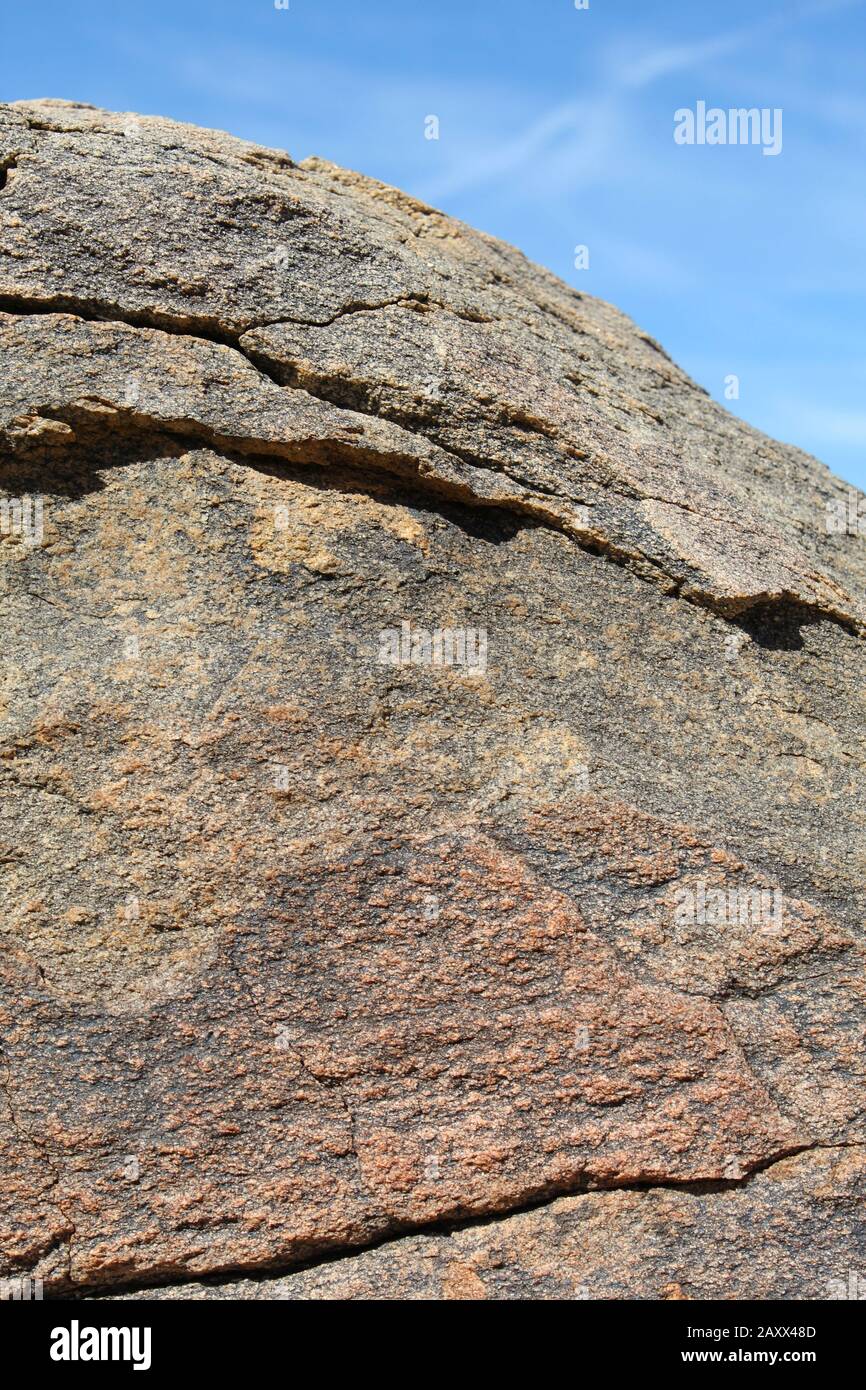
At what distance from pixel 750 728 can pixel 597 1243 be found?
1.89 meters

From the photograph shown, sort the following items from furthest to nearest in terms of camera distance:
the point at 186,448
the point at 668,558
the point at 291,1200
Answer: the point at 668,558 → the point at 186,448 → the point at 291,1200

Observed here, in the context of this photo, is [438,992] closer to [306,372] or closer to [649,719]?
[649,719]

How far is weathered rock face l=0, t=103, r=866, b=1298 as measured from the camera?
3.52m

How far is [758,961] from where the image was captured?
3.84m

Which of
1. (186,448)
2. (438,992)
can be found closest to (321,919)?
(438,992)

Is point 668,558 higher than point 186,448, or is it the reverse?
point 186,448

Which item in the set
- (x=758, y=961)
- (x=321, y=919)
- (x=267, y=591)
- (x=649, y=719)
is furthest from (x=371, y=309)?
(x=758, y=961)

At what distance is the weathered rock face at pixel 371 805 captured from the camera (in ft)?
11.5

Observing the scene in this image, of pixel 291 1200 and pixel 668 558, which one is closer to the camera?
pixel 291 1200

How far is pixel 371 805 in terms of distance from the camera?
3811mm

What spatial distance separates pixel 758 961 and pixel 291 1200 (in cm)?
170

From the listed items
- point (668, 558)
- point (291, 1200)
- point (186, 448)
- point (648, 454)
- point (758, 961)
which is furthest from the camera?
point (648, 454)

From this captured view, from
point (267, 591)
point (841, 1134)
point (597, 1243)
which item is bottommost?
point (597, 1243)

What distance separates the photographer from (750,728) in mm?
4316
